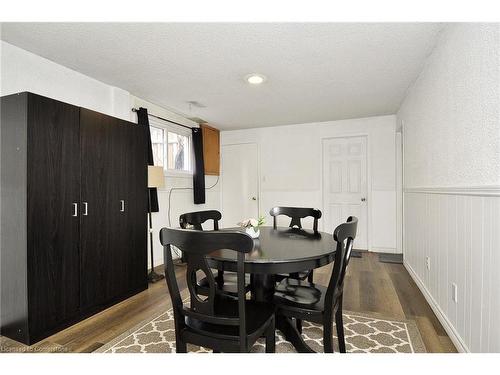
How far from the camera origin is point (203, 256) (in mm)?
1287

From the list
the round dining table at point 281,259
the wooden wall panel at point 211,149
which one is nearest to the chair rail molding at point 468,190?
the round dining table at point 281,259

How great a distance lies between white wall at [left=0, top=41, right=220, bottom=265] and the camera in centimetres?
226

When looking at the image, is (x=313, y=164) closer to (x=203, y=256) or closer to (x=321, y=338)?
(x=321, y=338)

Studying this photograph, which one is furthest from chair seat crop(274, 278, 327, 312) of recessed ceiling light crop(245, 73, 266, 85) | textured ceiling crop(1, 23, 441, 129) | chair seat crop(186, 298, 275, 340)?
recessed ceiling light crop(245, 73, 266, 85)

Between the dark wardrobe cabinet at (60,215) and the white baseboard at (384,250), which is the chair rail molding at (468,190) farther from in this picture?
the dark wardrobe cabinet at (60,215)

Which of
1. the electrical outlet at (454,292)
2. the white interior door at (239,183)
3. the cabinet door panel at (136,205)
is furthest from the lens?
the white interior door at (239,183)

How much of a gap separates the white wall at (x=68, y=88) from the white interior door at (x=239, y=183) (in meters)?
1.60

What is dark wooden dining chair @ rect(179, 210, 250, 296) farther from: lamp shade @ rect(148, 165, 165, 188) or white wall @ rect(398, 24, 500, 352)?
white wall @ rect(398, 24, 500, 352)

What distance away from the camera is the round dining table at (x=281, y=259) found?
1417 mm

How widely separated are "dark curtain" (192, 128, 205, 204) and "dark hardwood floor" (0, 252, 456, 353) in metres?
1.54

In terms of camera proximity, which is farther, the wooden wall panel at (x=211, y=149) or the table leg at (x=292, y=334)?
the wooden wall panel at (x=211, y=149)

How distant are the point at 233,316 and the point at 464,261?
1.50m

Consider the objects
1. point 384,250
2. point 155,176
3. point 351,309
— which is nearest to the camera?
point 351,309

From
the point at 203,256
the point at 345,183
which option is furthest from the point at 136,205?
the point at 345,183
